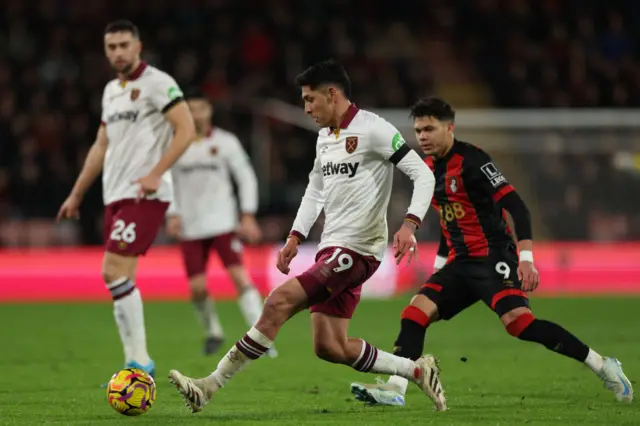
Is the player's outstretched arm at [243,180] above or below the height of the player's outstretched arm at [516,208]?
below

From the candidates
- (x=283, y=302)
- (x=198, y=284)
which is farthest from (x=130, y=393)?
(x=198, y=284)

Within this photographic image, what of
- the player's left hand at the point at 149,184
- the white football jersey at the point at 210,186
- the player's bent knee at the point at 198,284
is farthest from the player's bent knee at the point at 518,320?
the white football jersey at the point at 210,186

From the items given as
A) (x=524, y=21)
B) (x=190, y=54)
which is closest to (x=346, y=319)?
(x=190, y=54)

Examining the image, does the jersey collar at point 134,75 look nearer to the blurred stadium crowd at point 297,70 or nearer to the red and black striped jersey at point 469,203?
the red and black striped jersey at point 469,203

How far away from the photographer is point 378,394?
24.0 feet

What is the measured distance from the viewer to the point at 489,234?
7.66 m

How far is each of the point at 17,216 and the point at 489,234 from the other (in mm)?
12462

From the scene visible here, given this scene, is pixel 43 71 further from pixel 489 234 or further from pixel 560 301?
pixel 489 234

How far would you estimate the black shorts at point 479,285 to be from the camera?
24.5 feet

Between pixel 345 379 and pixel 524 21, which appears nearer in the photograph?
pixel 345 379

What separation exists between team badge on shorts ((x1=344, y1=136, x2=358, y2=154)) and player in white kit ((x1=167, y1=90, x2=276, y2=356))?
14.6 ft

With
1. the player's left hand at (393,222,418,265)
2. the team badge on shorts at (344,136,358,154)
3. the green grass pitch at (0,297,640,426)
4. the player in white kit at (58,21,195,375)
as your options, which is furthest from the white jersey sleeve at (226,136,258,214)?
the player's left hand at (393,222,418,265)

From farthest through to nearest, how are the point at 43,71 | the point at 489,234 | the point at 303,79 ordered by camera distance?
1. the point at 43,71
2. the point at 489,234
3. the point at 303,79

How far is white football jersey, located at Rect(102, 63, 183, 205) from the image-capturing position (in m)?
8.59
